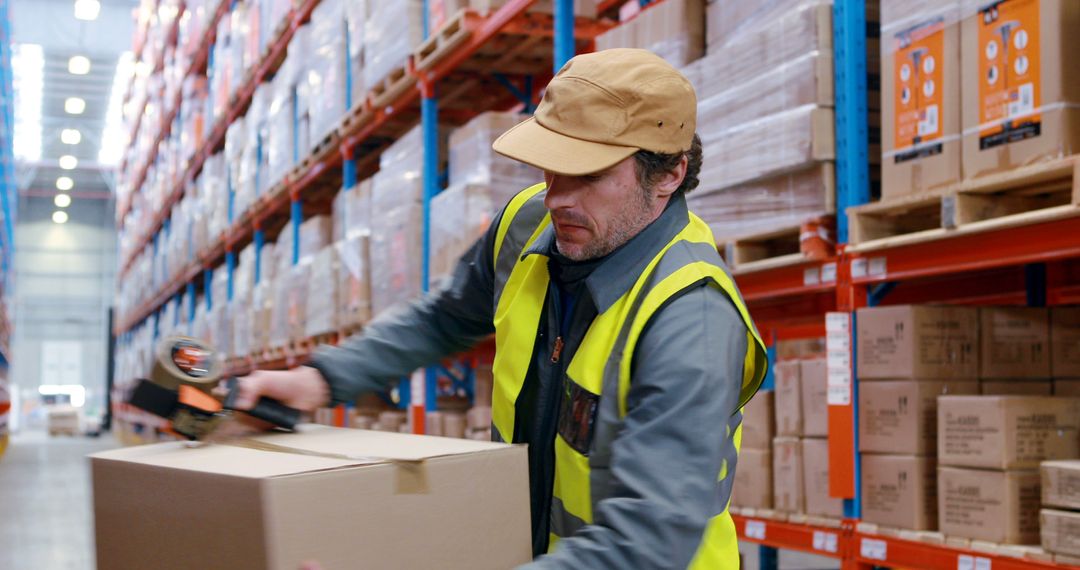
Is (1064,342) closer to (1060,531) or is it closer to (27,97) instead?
(1060,531)

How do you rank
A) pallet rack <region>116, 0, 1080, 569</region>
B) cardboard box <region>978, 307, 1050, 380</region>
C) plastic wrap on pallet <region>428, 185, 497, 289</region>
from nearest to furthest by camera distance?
pallet rack <region>116, 0, 1080, 569</region>, cardboard box <region>978, 307, 1050, 380</region>, plastic wrap on pallet <region>428, 185, 497, 289</region>

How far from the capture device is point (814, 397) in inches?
146

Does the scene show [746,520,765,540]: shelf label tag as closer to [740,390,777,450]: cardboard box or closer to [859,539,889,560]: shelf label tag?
[740,390,777,450]: cardboard box

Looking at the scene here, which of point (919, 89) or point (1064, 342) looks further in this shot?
point (1064, 342)

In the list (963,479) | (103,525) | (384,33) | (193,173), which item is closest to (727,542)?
(103,525)

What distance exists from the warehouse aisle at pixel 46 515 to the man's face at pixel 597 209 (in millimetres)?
1450

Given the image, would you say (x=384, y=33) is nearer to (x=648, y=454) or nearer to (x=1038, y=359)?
(x=1038, y=359)

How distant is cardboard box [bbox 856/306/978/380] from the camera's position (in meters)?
3.26

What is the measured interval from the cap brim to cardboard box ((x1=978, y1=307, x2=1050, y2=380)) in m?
2.12

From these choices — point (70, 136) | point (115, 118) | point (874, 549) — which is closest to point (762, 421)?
point (874, 549)

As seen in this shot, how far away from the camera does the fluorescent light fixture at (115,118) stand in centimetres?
→ 3136

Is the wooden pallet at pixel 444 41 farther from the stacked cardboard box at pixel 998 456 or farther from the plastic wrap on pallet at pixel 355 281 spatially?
the stacked cardboard box at pixel 998 456

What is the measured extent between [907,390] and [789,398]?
0.60m

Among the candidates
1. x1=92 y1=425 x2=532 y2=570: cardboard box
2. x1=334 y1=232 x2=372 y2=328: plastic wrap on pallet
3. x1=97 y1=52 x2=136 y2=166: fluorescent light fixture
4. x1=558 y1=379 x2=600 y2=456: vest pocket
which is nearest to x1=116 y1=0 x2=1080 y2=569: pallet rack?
x1=334 y1=232 x2=372 y2=328: plastic wrap on pallet
